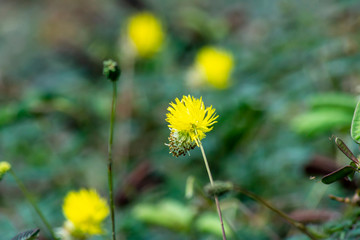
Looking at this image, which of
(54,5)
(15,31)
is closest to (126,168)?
(15,31)

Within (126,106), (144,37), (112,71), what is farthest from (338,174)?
(144,37)

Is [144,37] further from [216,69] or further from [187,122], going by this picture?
[187,122]

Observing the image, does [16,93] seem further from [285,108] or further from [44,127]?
[285,108]

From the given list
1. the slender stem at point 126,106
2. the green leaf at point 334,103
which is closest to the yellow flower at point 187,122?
the green leaf at point 334,103

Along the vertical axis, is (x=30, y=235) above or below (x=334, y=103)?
below

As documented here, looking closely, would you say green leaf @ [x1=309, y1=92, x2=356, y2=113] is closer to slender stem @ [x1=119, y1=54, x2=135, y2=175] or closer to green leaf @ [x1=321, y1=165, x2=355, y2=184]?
green leaf @ [x1=321, y1=165, x2=355, y2=184]
